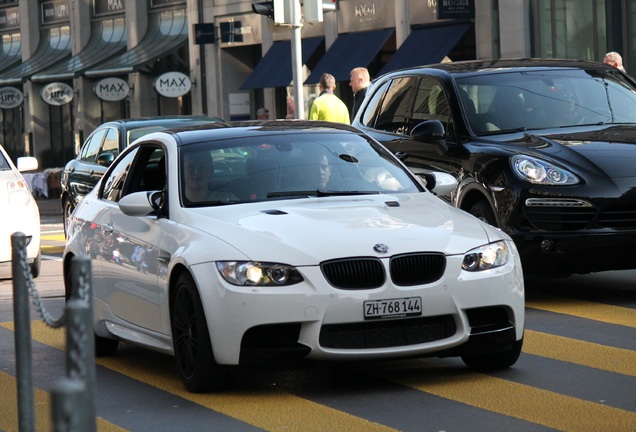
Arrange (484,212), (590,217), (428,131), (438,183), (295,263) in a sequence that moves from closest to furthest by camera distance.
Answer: (295,263), (438,183), (590,217), (484,212), (428,131)

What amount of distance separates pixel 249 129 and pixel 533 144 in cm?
290

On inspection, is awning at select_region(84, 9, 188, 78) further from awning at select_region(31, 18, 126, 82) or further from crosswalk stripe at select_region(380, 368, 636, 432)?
crosswalk stripe at select_region(380, 368, 636, 432)

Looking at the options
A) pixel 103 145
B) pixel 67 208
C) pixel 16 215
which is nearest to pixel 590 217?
pixel 16 215

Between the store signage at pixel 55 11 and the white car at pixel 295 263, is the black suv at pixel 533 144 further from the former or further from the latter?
the store signage at pixel 55 11

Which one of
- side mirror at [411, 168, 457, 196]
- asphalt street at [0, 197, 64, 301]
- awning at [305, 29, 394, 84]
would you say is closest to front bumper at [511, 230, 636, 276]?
side mirror at [411, 168, 457, 196]

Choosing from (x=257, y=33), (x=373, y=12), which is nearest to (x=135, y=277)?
(x=373, y=12)

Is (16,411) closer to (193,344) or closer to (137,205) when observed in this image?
(193,344)

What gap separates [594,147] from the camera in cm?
1098

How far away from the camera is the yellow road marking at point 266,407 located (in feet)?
22.4

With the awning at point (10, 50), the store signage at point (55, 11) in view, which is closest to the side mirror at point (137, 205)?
the store signage at point (55, 11)

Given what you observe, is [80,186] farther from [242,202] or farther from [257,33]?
[257,33]

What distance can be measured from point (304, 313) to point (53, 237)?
615 inches

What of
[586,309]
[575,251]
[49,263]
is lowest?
[49,263]

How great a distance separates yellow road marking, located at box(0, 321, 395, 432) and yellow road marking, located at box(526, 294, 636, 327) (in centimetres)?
302
